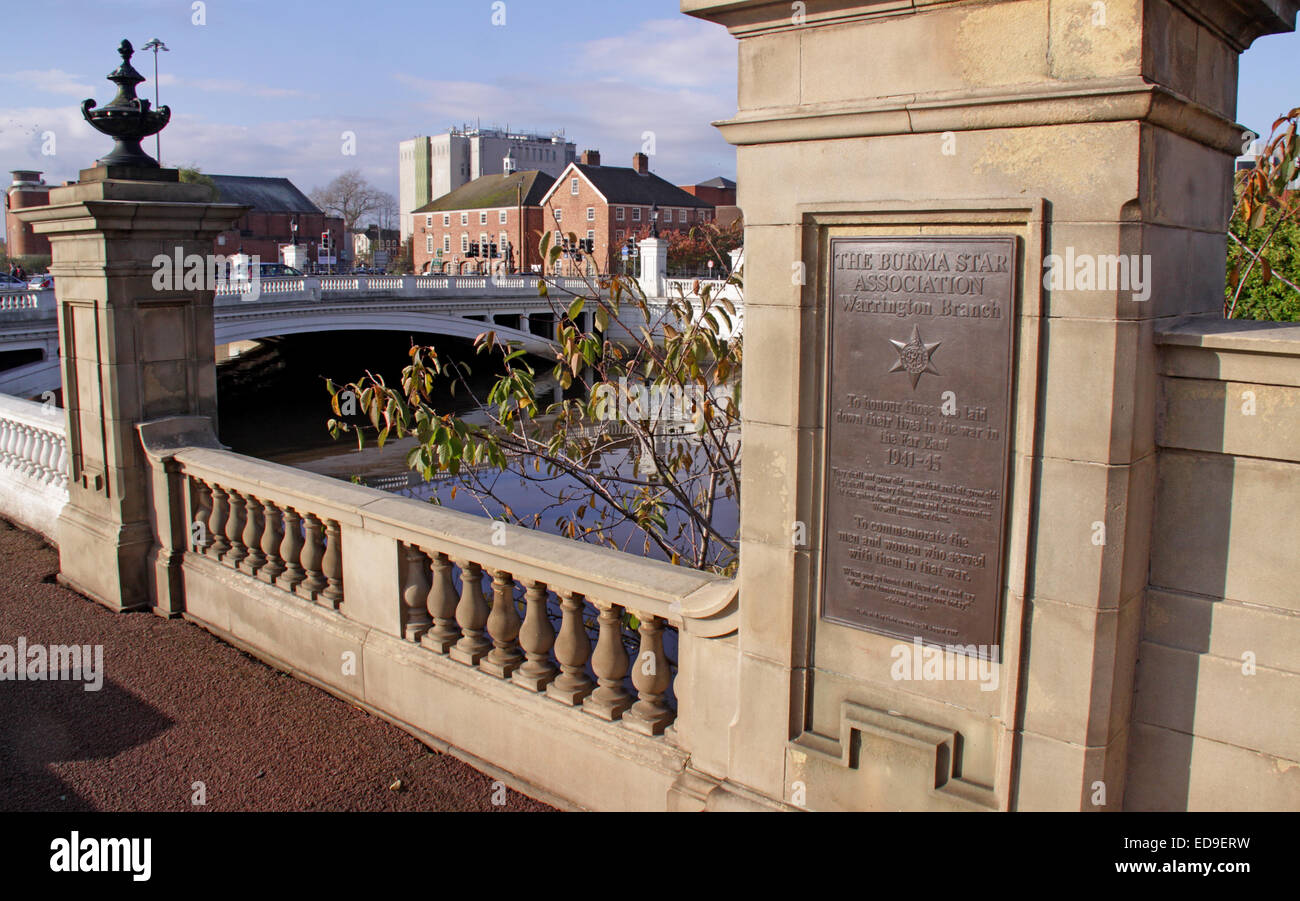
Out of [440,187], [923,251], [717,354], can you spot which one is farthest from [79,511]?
[440,187]

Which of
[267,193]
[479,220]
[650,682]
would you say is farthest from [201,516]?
[267,193]

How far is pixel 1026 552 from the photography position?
3051 mm

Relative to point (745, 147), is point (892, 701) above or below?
below

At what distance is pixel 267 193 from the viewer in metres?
107

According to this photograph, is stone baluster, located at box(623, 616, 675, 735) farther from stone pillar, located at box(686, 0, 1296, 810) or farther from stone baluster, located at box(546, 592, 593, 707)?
stone pillar, located at box(686, 0, 1296, 810)

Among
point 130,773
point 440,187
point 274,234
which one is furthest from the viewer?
point 440,187

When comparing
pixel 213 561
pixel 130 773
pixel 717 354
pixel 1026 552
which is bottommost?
pixel 130 773

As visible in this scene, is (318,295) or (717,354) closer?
(717,354)

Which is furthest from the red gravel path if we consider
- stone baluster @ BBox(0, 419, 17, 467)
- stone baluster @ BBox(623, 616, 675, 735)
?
stone baluster @ BBox(0, 419, 17, 467)

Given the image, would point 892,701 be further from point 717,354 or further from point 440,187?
point 440,187

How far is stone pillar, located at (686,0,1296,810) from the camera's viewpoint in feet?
9.26

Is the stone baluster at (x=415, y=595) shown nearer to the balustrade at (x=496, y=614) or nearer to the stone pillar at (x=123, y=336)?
the balustrade at (x=496, y=614)

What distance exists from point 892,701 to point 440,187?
5550 inches
